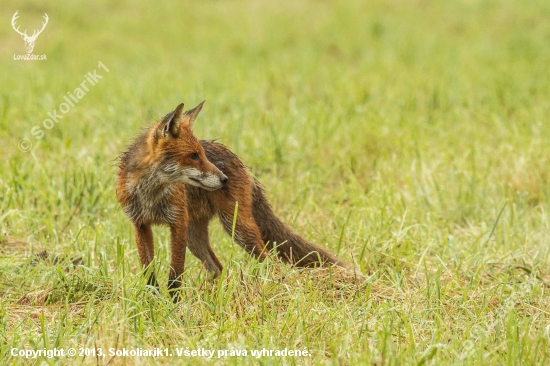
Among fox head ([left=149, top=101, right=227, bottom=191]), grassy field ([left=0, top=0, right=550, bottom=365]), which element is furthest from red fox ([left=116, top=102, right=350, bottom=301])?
grassy field ([left=0, top=0, right=550, bottom=365])

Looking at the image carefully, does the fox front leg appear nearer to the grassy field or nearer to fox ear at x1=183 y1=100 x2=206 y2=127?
the grassy field

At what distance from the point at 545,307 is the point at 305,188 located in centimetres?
271

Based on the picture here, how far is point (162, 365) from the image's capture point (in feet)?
12.6

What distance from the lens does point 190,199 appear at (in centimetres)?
505

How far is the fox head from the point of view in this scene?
4.57 m

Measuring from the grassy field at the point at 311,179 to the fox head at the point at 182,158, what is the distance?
0.51 m

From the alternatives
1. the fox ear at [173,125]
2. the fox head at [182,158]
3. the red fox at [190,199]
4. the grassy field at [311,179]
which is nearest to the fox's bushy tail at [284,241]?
the red fox at [190,199]

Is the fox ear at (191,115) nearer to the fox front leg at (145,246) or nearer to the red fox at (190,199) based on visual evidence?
the red fox at (190,199)

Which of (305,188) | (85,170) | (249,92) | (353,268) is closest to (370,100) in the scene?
(249,92)

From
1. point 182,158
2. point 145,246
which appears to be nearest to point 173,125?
point 182,158

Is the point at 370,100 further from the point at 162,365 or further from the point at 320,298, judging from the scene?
the point at 162,365

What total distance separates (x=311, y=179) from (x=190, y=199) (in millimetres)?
2566

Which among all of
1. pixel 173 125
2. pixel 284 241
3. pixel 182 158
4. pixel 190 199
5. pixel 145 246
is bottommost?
pixel 284 241

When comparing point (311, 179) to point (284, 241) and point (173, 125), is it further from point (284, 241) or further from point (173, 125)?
point (173, 125)
